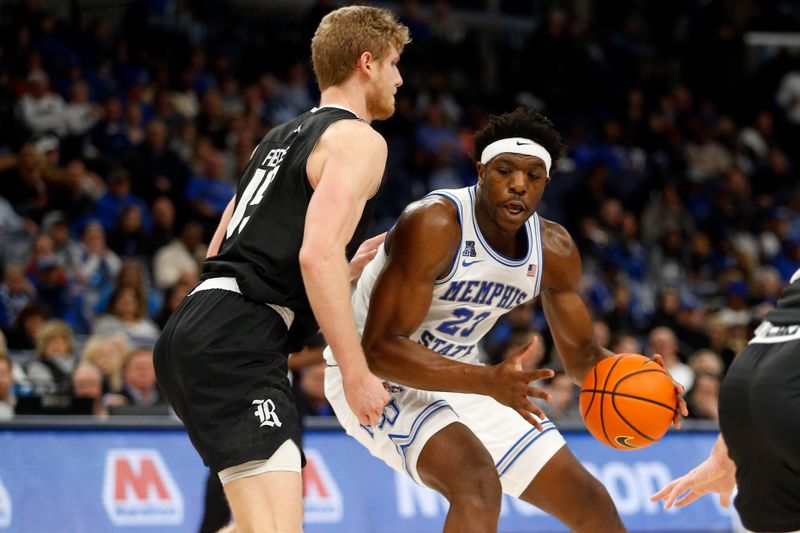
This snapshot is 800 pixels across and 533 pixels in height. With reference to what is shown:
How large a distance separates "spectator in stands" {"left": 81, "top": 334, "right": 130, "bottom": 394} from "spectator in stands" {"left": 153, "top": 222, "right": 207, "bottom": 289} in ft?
6.21

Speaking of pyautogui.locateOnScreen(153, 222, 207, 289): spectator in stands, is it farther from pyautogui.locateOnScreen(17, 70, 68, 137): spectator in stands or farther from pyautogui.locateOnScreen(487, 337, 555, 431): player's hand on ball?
pyautogui.locateOnScreen(487, 337, 555, 431): player's hand on ball

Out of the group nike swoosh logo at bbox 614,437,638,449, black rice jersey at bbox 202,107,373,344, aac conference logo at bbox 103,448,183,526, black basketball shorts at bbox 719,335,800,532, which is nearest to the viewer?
black basketball shorts at bbox 719,335,800,532

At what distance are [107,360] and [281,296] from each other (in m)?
5.00

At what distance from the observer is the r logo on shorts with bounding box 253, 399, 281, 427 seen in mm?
3898

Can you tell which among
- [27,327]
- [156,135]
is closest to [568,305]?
[27,327]

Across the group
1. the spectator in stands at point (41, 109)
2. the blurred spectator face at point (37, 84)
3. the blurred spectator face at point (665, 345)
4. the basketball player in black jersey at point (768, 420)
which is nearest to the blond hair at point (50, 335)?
the spectator in stands at point (41, 109)

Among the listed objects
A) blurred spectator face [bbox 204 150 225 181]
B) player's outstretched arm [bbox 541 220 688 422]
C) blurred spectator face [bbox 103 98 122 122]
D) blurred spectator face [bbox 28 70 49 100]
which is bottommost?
blurred spectator face [bbox 204 150 225 181]

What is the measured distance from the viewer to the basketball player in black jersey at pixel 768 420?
3.44 m

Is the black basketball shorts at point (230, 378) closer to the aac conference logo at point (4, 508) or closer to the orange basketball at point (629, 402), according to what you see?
the orange basketball at point (629, 402)

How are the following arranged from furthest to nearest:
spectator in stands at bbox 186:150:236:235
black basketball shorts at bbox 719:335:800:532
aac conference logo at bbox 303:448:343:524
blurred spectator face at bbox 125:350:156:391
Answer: spectator in stands at bbox 186:150:236:235, blurred spectator face at bbox 125:350:156:391, aac conference logo at bbox 303:448:343:524, black basketball shorts at bbox 719:335:800:532

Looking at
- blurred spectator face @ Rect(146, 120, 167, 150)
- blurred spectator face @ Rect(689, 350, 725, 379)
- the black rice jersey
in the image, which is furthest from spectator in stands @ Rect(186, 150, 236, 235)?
the black rice jersey

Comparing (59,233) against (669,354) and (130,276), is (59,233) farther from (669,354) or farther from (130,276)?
(669,354)

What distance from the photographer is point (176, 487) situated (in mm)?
7746

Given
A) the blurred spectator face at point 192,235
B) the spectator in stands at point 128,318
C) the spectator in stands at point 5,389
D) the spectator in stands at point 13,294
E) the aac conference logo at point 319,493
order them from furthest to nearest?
1. the blurred spectator face at point 192,235
2. the spectator in stands at point 13,294
3. the spectator in stands at point 128,318
4. the aac conference logo at point 319,493
5. the spectator in stands at point 5,389
